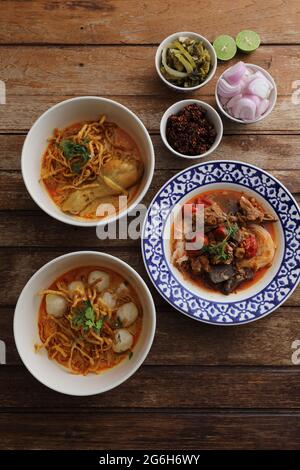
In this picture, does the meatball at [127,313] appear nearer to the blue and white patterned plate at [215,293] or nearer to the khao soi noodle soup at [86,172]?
the blue and white patterned plate at [215,293]

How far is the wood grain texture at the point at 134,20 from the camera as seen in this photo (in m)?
2.71

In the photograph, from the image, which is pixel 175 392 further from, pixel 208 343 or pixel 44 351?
pixel 44 351

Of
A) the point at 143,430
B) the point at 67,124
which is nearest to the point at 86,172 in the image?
the point at 67,124

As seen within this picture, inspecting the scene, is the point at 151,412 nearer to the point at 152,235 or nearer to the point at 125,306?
the point at 125,306

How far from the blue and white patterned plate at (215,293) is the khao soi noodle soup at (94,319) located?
0.60 ft

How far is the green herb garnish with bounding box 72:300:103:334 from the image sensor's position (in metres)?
2.33

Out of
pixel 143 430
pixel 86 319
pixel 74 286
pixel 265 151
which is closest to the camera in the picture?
pixel 86 319

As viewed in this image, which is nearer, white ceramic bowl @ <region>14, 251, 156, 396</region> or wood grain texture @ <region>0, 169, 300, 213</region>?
white ceramic bowl @ <region>14, 251, 156, 396</region>

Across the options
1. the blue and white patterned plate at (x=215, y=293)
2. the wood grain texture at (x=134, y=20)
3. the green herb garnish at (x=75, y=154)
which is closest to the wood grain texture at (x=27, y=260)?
the blue and white patterned plate at (x=215, y=293)

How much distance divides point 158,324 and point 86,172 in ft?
2.57

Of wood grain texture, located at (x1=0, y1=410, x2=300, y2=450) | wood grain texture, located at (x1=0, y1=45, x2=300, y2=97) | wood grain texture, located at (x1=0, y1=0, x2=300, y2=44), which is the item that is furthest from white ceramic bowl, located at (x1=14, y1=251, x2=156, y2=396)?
wood grain texture, located at (x1=0, y1=0, x2=300, y2=44)

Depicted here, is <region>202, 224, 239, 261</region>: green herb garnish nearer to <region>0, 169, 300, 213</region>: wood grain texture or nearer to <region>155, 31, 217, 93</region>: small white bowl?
<region>0, 169, 300, 213</region>: wood grain texture

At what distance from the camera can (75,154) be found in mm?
2416

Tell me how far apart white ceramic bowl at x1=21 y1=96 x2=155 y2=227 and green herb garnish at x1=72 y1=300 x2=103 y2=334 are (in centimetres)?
38
